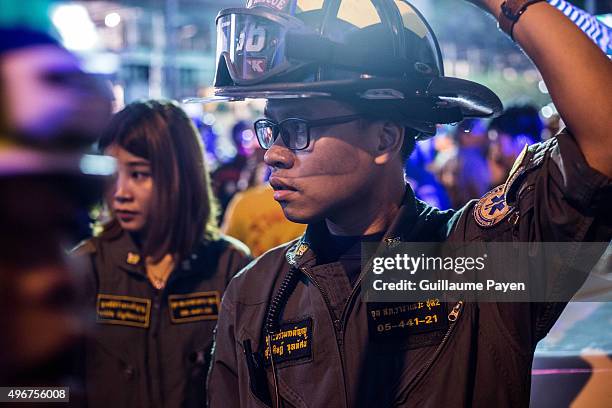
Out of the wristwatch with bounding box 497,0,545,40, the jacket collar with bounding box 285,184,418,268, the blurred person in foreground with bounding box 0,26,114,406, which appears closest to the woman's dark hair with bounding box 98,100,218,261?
the jacket collar with bounding box 285,184,418,268

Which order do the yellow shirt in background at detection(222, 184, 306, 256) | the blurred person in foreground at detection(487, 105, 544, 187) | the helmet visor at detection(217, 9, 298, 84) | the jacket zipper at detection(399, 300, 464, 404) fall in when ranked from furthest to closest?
the blurred person in foreground at detection(487, 105, 544, 187) → the yellow shirt in background at detection(222, 184, 306, 256) → the helmet visor at detection(217, 9, 298, 84) → the jacket zipper at detection(399, 300, 464, 404)

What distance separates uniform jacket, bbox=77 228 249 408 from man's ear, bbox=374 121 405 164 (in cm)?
138

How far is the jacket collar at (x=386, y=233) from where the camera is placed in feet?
7.15

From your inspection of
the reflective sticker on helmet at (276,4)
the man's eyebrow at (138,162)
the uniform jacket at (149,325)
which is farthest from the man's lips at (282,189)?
the man's eyebrow at (138,162)

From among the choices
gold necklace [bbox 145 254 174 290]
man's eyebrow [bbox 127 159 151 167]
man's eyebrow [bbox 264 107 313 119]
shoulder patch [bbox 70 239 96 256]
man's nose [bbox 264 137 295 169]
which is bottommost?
gold necklace [bbox 145 254 174 290]

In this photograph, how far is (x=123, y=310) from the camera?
10.9 ft

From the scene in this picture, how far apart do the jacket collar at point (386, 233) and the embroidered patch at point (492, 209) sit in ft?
0.73

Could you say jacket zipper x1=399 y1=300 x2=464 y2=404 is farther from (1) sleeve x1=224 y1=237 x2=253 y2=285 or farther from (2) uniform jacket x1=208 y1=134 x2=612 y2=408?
(1) sleeve x1=224 y1=237 x2=253 y2=285

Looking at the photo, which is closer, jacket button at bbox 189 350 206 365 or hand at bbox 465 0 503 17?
hand at bbox 465 0 503 17

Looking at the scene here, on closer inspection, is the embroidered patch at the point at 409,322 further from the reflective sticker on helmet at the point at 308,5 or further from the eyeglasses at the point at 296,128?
the reflective sticker on helmet at the point at 308,5

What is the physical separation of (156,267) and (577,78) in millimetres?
2304

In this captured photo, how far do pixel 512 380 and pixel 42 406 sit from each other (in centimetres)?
125

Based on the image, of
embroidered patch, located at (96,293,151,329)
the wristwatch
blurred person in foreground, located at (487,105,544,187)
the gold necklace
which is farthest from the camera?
blurred person in foreground, located at (487,105,544,187)

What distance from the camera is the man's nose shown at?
7.09 feet
